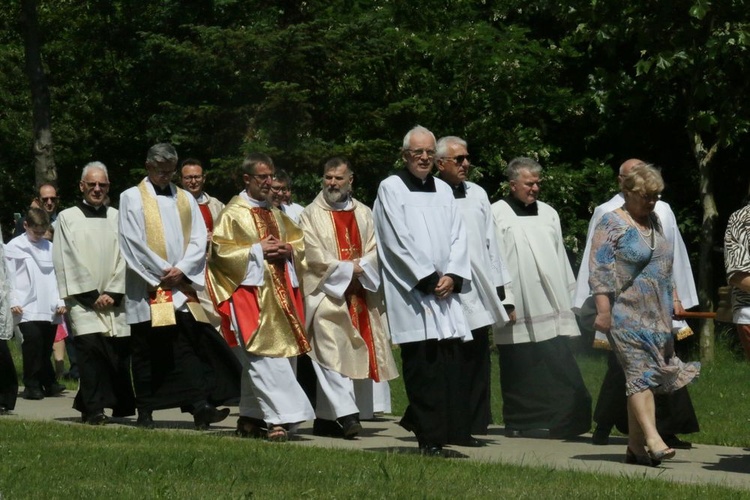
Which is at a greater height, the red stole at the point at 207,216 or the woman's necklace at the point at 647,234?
the red stole at the point at 207,216

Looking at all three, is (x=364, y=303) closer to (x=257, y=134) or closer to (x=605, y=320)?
(x=605, y=320)

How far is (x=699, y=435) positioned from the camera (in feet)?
37.1

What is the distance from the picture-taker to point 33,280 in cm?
1563

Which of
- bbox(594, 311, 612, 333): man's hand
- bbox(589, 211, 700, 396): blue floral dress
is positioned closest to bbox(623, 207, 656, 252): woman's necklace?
bbox(589, 211, 700, 396): blue floral dress

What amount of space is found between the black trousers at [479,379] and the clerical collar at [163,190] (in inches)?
107

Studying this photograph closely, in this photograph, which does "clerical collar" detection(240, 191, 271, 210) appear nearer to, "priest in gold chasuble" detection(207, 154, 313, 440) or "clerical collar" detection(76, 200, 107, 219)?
"priest in gold chasuble" detection(207, 154, 313, 440)

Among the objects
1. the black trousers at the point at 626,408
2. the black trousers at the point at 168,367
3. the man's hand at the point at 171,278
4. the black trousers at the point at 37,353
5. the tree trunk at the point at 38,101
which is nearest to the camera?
the black trousers at the point at 626,408

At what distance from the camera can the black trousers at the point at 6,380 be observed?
12.7 meters

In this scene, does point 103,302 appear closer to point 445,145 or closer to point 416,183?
point 445,145

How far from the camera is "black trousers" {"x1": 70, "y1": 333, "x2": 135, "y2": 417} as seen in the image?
39.1 feet

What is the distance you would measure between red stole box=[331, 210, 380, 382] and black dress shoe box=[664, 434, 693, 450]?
2.23 meters

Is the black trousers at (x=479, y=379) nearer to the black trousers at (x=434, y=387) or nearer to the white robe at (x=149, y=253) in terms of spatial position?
the black trousers at (x=434, y=387)

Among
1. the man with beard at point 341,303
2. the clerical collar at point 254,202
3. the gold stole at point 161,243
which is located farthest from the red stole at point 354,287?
the gold stole at point 161,243

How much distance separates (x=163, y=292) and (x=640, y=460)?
3943mm
